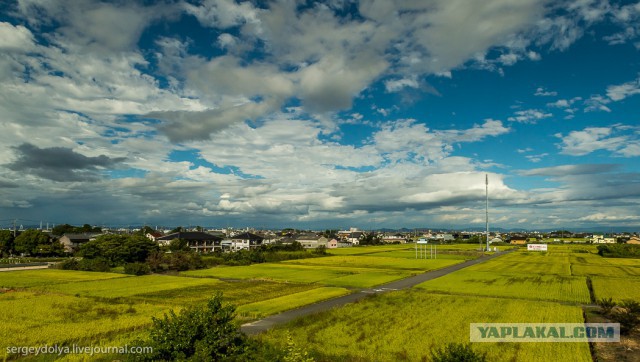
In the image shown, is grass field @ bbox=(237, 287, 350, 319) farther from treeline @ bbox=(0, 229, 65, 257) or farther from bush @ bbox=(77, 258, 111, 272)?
treeline @ bbox=(0, 229, 65, 257)

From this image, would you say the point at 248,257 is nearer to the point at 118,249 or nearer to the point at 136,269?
the point at 118,249

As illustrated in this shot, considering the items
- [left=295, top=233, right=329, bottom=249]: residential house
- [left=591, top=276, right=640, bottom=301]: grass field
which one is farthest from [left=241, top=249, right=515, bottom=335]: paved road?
[left=295, top=233, right=329, bottom=249]: residential house

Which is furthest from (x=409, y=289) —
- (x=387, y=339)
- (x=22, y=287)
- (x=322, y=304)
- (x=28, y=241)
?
(x=28, y=241)

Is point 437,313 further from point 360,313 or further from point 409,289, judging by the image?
point 409,289

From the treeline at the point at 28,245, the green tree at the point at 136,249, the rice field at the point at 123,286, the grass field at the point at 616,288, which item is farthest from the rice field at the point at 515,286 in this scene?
the treeline at the point at 28,245

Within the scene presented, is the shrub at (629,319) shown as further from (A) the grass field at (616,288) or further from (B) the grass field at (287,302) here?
(B) the grass field at (287,302)

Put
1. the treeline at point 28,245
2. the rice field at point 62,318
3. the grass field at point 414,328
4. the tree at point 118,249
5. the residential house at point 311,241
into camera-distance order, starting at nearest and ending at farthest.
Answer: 1. the grass field at point 414,328
2. the rice field at point 62,318
3. the tree at point 118,249
4. the treeline at point 28,245
5. the residential house at point 311,241
